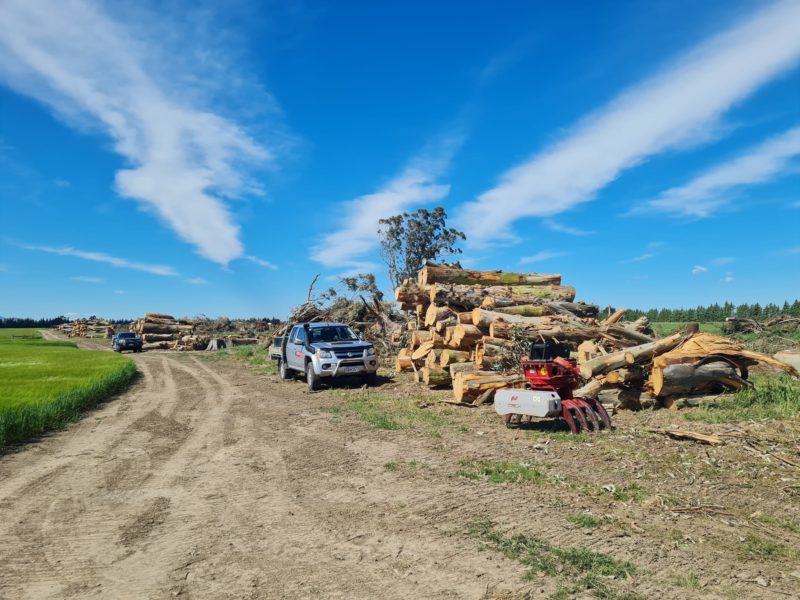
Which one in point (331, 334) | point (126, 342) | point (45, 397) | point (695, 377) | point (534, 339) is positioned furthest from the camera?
point (126, 342)

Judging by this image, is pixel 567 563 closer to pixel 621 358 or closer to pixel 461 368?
pixel 621 358

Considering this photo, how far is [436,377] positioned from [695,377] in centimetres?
664

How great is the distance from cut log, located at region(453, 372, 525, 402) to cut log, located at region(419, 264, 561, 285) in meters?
5.80

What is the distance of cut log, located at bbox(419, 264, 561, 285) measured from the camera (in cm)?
1670

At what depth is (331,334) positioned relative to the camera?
16.6m

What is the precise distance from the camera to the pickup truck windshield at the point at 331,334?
16.3 m

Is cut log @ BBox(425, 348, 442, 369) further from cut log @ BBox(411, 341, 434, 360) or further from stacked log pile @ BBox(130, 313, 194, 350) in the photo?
stacked log pile @ BBox(130, 313, 194, 350)

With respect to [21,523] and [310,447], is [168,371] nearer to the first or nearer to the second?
[310,447]

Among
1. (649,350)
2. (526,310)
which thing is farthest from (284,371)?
(649,350)

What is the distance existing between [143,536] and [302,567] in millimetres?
1781

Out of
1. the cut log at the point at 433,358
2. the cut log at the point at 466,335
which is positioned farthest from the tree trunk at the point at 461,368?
the cut log at the point at 433,358

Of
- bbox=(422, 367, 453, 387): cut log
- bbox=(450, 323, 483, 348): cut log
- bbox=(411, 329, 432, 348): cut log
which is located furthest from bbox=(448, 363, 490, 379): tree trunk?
bbox=(411, 329, 432, 348): cut log

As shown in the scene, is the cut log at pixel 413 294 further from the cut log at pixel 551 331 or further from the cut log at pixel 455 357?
the cut log at pixel 551 331

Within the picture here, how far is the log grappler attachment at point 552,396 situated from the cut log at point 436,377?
17.1 ft
